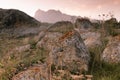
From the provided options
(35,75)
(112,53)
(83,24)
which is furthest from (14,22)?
(35,75)

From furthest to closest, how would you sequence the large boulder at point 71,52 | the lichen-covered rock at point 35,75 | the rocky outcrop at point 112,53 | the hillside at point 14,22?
the hillside at point 14,22, the rocky outcrop at point 112,53, the large boulder at point 71,52, the lichen-covered rock at point 35,75

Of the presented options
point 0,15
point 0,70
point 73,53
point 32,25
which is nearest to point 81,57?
point 73,53

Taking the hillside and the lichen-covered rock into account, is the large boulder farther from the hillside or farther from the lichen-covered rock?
the hillside

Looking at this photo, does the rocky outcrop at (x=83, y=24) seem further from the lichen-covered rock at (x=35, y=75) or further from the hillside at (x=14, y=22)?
the lichen-covered rock at (x=35, y=75)

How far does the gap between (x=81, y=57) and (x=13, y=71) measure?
214cm

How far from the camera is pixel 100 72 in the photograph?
9.08m

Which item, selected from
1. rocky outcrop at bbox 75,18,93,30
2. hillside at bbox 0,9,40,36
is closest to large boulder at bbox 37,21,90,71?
rocky outcrop at bbox 75,18,93,30

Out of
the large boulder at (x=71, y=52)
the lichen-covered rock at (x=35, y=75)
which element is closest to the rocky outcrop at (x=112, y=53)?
the large boulder at (x=71, y=52)

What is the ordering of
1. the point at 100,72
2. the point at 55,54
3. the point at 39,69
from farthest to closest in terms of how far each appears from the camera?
the point at 55,54
the point at 100,72
the point at 39,69

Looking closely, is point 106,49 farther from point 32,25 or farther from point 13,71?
point 32,25

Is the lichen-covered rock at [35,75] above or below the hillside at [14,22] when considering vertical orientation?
below

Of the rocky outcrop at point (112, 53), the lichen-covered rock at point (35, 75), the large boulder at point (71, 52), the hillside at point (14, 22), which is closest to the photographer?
the lichen-covered rock at point (35, 75)

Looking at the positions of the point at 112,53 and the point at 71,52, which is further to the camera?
the point at 112,53

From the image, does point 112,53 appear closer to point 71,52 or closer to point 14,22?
point 71,52
